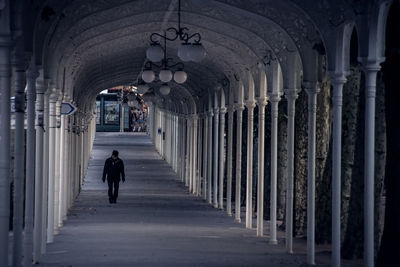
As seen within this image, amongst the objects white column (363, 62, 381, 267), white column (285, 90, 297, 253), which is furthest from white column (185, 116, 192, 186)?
white column (363, 62, 381, 267)

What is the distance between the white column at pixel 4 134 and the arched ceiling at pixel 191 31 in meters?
2.88

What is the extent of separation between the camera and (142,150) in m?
69.2

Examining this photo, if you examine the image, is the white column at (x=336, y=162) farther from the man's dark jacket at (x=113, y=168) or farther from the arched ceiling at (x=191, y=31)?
the man's dark jacket at (x=113, y=168)

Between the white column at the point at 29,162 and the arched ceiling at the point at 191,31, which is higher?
the arched ceiling at the point at 191,31

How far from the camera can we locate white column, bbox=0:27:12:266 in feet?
34.3

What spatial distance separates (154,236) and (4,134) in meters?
9.79

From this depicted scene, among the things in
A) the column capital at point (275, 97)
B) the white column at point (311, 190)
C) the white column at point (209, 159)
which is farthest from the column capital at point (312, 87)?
the white column at point (209, 159)

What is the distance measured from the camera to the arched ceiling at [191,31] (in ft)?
53.3

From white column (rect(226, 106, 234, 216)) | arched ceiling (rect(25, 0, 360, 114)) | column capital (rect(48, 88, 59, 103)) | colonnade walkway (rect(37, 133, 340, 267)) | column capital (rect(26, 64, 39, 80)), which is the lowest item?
colonnade walkway (rect(37, 133, 340, 267))

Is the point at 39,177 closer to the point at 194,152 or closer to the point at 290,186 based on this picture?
the point at 290,186

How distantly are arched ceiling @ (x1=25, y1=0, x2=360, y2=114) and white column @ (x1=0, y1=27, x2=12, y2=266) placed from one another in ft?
9.45

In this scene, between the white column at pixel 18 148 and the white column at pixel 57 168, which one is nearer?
the white column at pixel 18 148

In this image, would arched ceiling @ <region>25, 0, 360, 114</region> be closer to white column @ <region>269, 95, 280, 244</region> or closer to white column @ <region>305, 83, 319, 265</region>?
white column @ <region>305, 83, 319, 265</region>

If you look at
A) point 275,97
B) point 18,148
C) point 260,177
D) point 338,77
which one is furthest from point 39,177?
point 260,177
